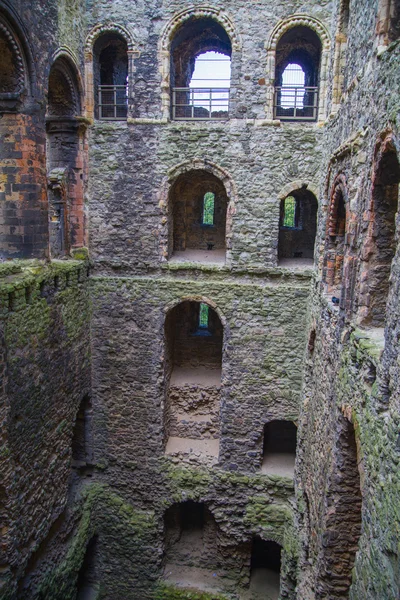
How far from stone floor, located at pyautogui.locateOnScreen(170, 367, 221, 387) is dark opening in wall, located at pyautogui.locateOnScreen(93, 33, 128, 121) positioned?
21.2ft

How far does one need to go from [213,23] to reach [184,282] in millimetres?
5769

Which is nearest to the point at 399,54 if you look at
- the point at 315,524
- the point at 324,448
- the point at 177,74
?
the point at 324,448

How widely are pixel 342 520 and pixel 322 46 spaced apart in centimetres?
887

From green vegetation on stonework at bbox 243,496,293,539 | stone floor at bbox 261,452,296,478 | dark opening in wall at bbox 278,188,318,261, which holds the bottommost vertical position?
green vegetation on stonework at bbox 243,496,293,539

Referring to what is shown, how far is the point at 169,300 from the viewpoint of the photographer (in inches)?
416

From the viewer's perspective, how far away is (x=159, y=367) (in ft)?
35.5

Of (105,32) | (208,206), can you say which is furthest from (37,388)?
(208,206)

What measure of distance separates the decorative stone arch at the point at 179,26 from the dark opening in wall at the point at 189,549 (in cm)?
995

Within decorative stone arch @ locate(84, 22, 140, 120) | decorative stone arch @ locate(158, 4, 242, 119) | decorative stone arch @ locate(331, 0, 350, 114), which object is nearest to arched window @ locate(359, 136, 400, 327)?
decorative stone arch @ locate(331, 0, 350, 114)

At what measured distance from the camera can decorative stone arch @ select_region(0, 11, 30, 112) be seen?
7.61 meters

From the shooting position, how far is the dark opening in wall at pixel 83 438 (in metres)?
11.1

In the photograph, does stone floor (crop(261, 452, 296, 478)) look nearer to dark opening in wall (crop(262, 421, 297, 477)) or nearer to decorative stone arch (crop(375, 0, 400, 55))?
dark opening in wall (crop(262, 421, 297, 477))

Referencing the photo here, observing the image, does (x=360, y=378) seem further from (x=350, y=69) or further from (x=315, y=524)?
(x=350, y=69)

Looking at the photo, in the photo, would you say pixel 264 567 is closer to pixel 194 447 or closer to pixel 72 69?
pixel 194 447
